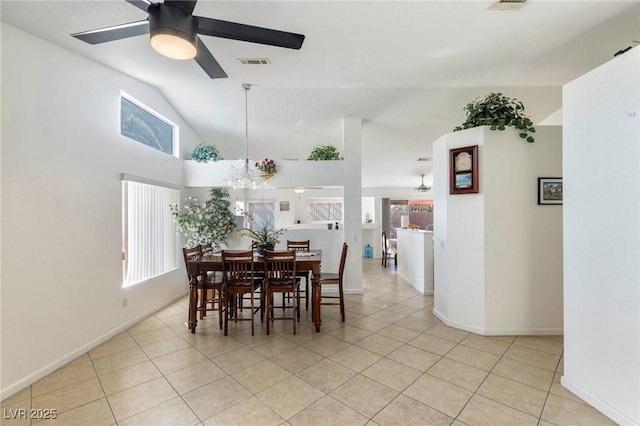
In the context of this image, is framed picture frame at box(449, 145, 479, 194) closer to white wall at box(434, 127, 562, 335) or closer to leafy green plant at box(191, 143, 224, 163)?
white wall at box(434, 127, 562, 335)

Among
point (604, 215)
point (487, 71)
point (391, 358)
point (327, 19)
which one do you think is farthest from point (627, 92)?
point (391, 358)

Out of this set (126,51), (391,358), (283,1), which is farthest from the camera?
(126,51)

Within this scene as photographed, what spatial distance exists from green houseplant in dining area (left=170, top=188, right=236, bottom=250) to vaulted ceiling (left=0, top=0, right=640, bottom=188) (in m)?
1.69

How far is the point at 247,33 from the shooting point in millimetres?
1984

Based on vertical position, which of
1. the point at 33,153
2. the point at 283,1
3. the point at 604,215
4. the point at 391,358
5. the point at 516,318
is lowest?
the point at 391,358

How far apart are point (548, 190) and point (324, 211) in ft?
20.0

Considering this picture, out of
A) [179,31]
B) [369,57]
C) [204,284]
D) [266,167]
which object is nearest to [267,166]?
[266,167]

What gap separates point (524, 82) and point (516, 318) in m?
3.27

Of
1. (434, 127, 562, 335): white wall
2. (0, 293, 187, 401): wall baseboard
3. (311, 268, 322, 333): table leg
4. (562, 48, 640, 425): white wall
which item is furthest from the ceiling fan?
(0, 293, 187, 401): wall baseboard

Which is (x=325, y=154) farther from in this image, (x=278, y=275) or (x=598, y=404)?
(x=598, y=404)

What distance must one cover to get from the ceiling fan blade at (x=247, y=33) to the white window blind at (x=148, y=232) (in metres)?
2.54

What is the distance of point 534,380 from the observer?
234cm

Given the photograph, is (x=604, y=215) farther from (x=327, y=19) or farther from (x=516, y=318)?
(x=327, y=19)

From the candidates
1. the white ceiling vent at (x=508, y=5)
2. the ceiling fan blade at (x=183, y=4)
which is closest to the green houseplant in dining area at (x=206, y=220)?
the ceiling fan blade at (x=183, y=4)
